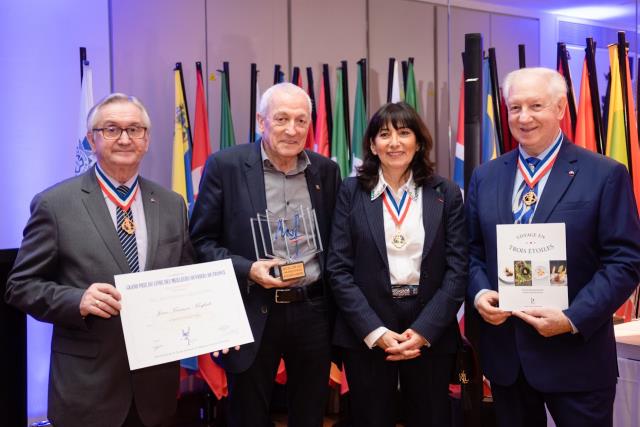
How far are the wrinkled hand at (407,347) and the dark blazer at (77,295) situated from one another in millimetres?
882

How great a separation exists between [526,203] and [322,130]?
253cm

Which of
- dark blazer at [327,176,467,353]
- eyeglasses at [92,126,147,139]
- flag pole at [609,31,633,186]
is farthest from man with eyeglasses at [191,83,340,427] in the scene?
flag pole at [609,31,633,186]

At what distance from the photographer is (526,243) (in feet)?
6.66

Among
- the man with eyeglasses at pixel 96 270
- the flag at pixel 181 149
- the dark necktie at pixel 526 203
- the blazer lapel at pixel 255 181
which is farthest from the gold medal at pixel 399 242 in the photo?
the flag at pixel 181 149

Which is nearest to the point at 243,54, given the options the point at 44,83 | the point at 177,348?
the point at 44,83

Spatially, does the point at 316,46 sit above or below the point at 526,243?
above

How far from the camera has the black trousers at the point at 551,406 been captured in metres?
2.05

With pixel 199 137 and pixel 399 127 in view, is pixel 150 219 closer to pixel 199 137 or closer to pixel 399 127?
pixel 399 127

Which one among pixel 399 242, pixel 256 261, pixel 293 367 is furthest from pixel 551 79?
pixel 293 367

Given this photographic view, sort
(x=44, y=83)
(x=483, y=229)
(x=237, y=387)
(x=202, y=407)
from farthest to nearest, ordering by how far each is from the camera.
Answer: (x=202, y=407)
(x=44, y=83)
(x=237, y=387)
(x=483, y=229)

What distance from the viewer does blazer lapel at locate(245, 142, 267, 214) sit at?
7.95ft

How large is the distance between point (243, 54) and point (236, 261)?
2.68 m

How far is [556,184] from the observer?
2082 millimetres

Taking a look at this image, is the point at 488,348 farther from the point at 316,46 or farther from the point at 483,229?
the point at 316,46
